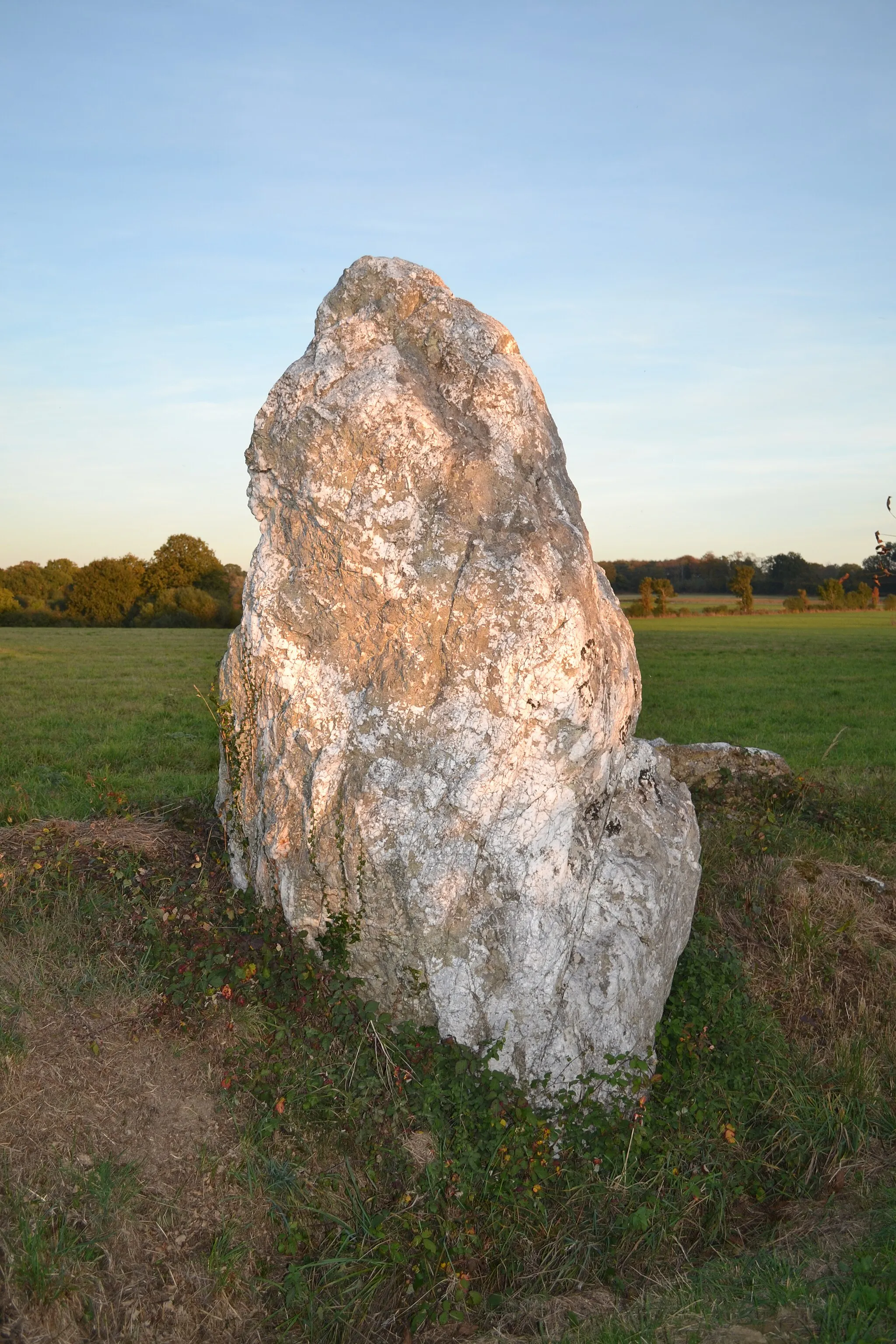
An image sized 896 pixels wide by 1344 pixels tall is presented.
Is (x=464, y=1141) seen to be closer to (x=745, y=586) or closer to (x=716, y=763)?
(x=716, y=763)

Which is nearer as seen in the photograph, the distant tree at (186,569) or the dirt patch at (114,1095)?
the dirt patch at (114,1095)

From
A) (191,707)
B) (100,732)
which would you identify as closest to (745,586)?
(191,707)

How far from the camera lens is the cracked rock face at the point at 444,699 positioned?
18.0 feet

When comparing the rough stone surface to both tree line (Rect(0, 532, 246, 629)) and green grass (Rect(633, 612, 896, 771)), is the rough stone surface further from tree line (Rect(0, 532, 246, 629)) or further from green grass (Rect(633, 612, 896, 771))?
tree line (Rect(0, 532, 246, 629))

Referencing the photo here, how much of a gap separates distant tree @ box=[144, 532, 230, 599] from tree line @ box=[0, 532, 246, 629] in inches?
1.5

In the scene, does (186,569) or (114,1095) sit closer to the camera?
(114,1095)

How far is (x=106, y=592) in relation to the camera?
5616 centimetres

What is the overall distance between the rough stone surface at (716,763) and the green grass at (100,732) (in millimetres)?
5170

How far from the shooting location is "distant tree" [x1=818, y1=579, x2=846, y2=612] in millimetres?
41438

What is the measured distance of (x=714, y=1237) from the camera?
509cm

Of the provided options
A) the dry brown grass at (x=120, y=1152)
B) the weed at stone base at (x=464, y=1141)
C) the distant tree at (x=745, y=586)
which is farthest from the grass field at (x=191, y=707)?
Result: the distant tree at (x=745, y=586)

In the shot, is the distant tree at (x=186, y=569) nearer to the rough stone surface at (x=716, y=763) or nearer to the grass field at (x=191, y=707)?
the grass field at (x=191, y=707)

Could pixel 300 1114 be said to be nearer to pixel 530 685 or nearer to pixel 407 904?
pixel 407 904

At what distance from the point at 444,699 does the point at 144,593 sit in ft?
176
